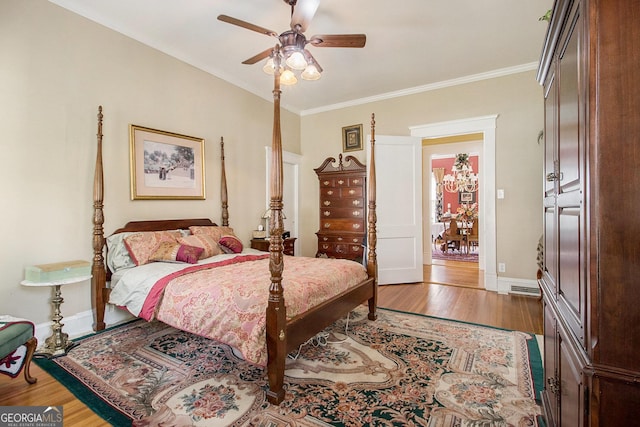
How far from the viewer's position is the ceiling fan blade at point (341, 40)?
8.05 ft

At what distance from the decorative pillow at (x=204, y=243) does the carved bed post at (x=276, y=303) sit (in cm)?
161

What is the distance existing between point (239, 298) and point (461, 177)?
349 inches

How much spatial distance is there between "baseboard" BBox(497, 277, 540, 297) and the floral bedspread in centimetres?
260

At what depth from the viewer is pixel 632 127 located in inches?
30.2

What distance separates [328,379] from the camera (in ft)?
6.77

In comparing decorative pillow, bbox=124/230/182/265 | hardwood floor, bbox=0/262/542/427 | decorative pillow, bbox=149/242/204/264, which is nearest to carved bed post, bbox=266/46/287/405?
hardwood floor, bbox=0/262/542/427

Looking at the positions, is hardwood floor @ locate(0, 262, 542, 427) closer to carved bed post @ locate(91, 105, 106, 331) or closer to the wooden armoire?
carved bed post @ locate(91, 105, 106, 331)

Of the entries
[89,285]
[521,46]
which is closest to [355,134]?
[521,46]

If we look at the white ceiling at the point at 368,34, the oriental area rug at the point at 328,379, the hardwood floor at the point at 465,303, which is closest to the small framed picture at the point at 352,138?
the white ceiling at the point at 368,34

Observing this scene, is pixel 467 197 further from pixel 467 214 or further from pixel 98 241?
pixel 98 241

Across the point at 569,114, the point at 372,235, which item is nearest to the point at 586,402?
the point at 569,114

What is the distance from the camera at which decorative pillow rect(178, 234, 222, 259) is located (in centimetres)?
322

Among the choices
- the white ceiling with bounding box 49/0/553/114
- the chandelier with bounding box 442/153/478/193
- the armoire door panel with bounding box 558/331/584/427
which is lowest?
the armoire door panel with bounding box 558/331/584/427

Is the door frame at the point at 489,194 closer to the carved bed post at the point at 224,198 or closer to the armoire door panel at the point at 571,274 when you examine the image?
the armoire door panel at the point at 571,274
